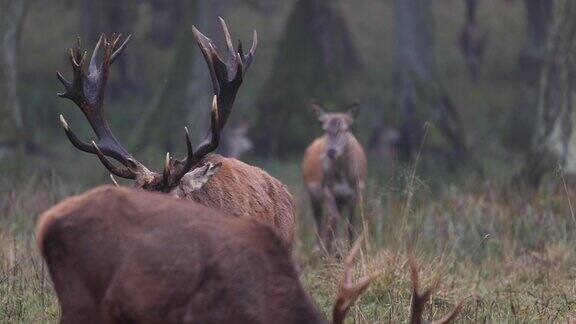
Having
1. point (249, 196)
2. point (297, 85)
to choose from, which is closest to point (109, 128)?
point (249, 196)

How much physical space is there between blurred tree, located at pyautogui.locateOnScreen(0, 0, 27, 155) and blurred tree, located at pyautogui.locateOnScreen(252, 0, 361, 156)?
27.0ft

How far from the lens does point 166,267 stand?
535 centimetres

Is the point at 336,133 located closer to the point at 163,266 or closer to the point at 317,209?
the point at 317,209

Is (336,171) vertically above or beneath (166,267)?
beneath

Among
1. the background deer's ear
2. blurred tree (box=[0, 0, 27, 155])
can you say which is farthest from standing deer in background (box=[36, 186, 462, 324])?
blurred tree (box=[0, 0, 27, 155])

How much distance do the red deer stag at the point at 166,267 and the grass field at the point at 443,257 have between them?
190 cm

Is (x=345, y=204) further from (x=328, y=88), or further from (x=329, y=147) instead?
(x=328, y=88)

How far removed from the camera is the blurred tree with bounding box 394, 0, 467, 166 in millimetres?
20188

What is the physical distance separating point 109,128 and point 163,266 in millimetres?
2830

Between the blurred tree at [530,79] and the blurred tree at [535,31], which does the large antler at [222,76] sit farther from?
the blurred tree at [535,31]

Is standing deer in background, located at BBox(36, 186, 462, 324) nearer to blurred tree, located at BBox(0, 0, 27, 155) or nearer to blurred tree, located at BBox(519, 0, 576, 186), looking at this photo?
blurred tree, located at BBox(519, 0, 576, 186)

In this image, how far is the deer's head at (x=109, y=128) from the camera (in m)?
7.70

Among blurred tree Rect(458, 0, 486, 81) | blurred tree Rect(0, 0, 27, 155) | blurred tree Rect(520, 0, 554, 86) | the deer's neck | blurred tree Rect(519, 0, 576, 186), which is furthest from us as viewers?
blurred tree Rect(458, 0, 486, 81)

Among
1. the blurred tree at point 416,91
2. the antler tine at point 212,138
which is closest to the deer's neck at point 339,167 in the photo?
the antler tine at point 212,138
